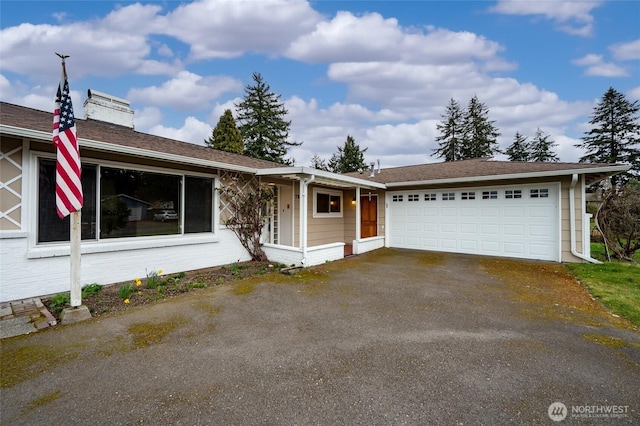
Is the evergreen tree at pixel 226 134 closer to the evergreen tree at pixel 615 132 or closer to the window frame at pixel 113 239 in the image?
the window frame at pixel 113 239

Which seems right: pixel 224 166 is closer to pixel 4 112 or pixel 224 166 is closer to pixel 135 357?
pixel 4 112

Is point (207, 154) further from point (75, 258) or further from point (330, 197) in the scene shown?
point (330, 197)

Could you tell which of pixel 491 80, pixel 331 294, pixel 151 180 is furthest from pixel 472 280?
pixel 491 80

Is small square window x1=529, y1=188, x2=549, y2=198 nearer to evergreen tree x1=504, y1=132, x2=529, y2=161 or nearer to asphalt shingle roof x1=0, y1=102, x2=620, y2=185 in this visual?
asphalt shingle roof x1=0, y1=102, x2=620, y2=185

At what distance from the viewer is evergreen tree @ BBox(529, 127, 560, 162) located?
3019cm

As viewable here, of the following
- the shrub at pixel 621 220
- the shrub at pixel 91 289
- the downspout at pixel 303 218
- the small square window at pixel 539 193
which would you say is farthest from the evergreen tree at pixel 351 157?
the shrub at pixel 91 289

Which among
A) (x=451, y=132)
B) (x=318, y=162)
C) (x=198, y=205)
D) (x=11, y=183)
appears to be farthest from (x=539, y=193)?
(x=318, y=162)

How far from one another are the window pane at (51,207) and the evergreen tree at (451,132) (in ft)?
104

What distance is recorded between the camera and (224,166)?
654cm

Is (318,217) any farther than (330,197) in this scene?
No

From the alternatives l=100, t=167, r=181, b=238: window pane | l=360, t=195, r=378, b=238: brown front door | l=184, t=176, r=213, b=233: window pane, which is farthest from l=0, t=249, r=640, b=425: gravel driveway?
l=360, t=195, r=378, b=238: brown front door

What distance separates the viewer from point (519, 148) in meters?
30.8

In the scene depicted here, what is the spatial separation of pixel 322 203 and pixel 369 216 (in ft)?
7.03

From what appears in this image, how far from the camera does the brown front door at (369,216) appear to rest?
10883 millimetres
